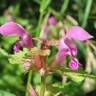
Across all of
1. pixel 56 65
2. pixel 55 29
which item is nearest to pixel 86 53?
pixel 55 29

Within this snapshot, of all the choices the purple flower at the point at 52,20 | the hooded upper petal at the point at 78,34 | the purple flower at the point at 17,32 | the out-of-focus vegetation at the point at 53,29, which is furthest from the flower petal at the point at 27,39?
the purple flower at the point at 52,20

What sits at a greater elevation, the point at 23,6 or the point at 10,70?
the point at 23,6

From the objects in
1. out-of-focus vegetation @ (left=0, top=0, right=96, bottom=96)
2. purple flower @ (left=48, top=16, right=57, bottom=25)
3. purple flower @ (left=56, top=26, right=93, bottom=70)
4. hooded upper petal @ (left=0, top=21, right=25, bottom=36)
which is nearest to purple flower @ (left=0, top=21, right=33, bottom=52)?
hooded upper petal @ (left=0, top=21, right=25, bottom=36)

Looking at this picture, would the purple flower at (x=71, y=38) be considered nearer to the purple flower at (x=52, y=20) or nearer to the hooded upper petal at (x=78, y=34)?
the hooded upper petal at (x=78, y=34)

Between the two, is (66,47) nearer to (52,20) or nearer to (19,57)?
(19,57)

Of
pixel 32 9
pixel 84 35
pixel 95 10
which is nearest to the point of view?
pixel 84 35

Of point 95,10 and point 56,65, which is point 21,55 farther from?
point 95,10

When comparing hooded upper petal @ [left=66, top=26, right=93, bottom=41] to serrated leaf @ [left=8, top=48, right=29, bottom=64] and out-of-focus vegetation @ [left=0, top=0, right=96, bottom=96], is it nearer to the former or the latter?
serrated leaf @ [left=8, top=48, right=29, bottom=64]
